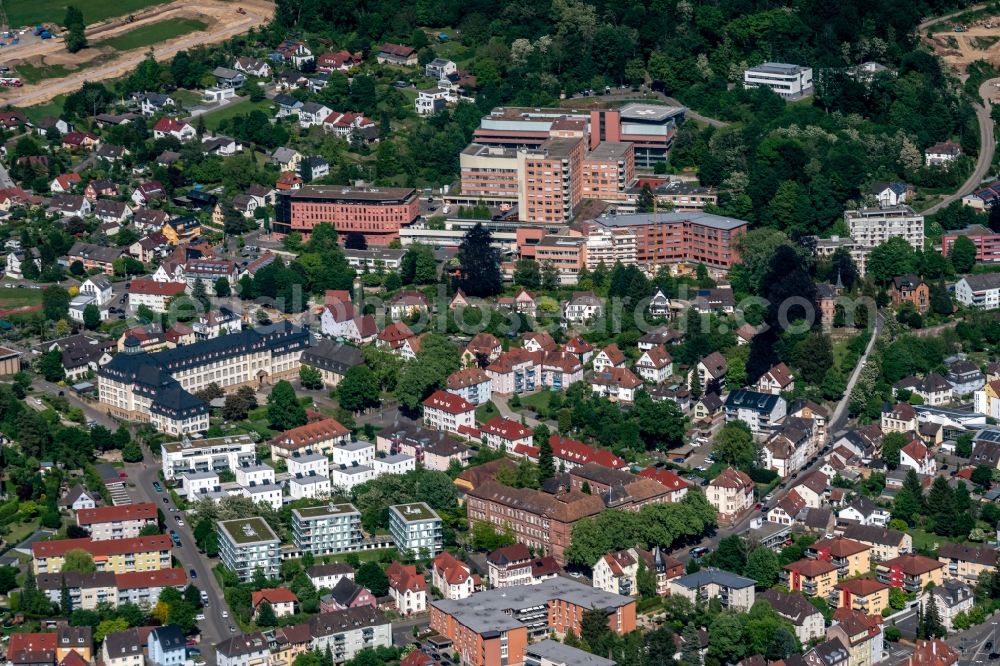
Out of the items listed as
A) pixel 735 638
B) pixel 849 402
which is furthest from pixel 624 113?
pixel 735 638

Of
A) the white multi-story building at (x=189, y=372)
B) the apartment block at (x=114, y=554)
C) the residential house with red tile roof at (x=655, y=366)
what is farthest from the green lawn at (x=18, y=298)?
the residential house with red tile roof at (x=655, y=366)

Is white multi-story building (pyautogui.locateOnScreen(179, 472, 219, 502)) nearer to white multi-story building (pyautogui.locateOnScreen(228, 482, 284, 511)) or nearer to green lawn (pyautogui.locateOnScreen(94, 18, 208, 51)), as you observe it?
white multi-story building (pyautogui.locateOnScreen(228, 482, 284, 511))

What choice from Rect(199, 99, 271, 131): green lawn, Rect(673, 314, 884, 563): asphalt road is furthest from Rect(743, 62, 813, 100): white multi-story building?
Rect(199, 99, 271, 131): green lawn

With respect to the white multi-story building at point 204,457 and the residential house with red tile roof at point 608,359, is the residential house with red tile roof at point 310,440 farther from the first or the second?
the residential house with red tile roof at point 608,359

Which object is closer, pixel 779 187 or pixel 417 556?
pixel 417 556

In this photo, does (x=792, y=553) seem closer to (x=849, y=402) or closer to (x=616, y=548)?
(x=616, y=548)

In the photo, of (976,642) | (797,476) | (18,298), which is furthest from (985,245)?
(18,298)
